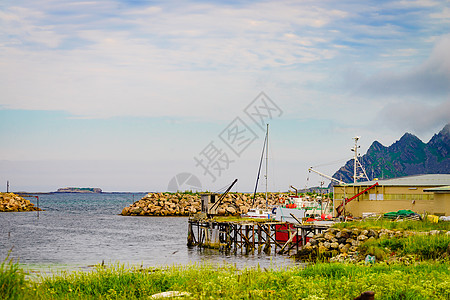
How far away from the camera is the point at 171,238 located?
65.9m

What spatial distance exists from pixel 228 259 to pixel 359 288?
99.3ft

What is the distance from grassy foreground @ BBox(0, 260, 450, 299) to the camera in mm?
14391

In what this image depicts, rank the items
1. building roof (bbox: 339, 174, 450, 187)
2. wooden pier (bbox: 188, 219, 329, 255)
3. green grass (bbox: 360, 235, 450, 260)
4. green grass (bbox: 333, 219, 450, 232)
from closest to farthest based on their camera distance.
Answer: green grass (bbox: 360, 235, 450, 260) → green grass (bbox: 333, 219, 450, 232) → building roof (bbox: 339, 174, 450, 187) → wooden pier (bbox: 188, 219, 329, 255)

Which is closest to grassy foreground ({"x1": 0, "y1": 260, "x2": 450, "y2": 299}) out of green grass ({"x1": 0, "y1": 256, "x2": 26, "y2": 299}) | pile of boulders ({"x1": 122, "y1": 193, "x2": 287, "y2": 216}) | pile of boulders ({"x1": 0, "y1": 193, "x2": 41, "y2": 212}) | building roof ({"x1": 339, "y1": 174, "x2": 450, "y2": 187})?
green grass ({"x1": 0, "y1": 256, "x2": 26, "y2": 299})

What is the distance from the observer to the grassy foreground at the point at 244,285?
14391 millimetres

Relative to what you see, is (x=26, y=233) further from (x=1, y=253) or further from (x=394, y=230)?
(x=394, y=230)

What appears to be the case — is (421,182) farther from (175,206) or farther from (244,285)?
(175,206)

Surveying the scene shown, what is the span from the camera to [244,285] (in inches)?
640

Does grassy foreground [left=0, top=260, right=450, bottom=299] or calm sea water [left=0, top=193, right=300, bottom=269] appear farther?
calm sea water [left=0, top=193, right=300, bottom=269]

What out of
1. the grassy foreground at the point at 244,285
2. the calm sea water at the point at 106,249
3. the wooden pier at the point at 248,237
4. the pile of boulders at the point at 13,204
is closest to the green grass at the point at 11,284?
the grassy foreground at the point at 244,285

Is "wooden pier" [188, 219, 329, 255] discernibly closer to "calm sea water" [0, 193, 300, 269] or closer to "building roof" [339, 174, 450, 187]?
"calm sea water" [0, 193, 300, 269]

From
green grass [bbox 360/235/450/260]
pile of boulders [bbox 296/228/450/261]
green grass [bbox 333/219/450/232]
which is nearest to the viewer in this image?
green grass [bbox 360/235/450/260]

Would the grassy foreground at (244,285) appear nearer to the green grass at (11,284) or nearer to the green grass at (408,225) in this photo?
the green grass at (11,284)

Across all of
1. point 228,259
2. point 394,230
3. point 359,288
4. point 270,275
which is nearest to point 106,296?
point 270,275
